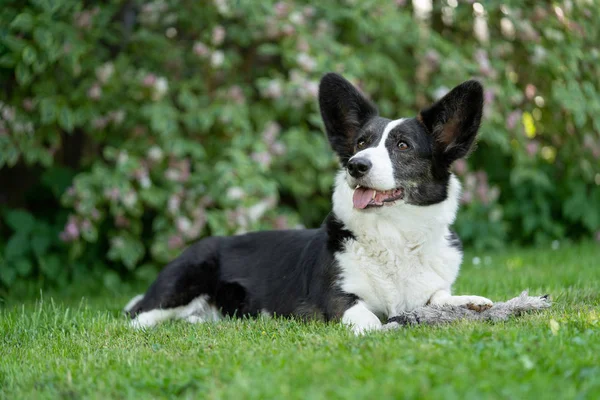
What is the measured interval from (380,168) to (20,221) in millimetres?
3711

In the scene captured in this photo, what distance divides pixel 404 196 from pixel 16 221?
371 cm

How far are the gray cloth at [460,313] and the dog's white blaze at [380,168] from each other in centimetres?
62

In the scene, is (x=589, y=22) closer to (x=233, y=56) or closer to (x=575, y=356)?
(x=233, y=56)

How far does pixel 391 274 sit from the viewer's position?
371cm

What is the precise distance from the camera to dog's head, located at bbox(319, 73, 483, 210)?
11.8ft

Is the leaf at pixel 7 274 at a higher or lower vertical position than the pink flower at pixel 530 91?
lower

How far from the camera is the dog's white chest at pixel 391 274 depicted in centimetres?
367

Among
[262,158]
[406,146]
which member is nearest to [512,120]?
[262,158]

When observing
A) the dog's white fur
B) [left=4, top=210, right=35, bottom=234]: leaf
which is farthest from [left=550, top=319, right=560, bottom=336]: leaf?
[left=4, top=210, right=35, bottom=234]: leaf

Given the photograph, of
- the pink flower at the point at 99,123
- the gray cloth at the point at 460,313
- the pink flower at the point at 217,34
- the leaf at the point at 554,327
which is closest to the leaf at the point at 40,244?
the pink flower at the point at 99,123

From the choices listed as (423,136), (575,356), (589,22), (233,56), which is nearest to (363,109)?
(423,136)

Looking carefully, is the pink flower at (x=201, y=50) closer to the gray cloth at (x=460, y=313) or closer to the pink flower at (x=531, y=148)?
the pink flower at (x=531, y=148)

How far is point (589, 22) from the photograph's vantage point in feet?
22.0

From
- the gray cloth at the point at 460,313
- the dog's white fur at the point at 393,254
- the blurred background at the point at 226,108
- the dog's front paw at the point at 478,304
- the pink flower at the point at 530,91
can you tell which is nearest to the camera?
the gray cloth at the point at 460,313
